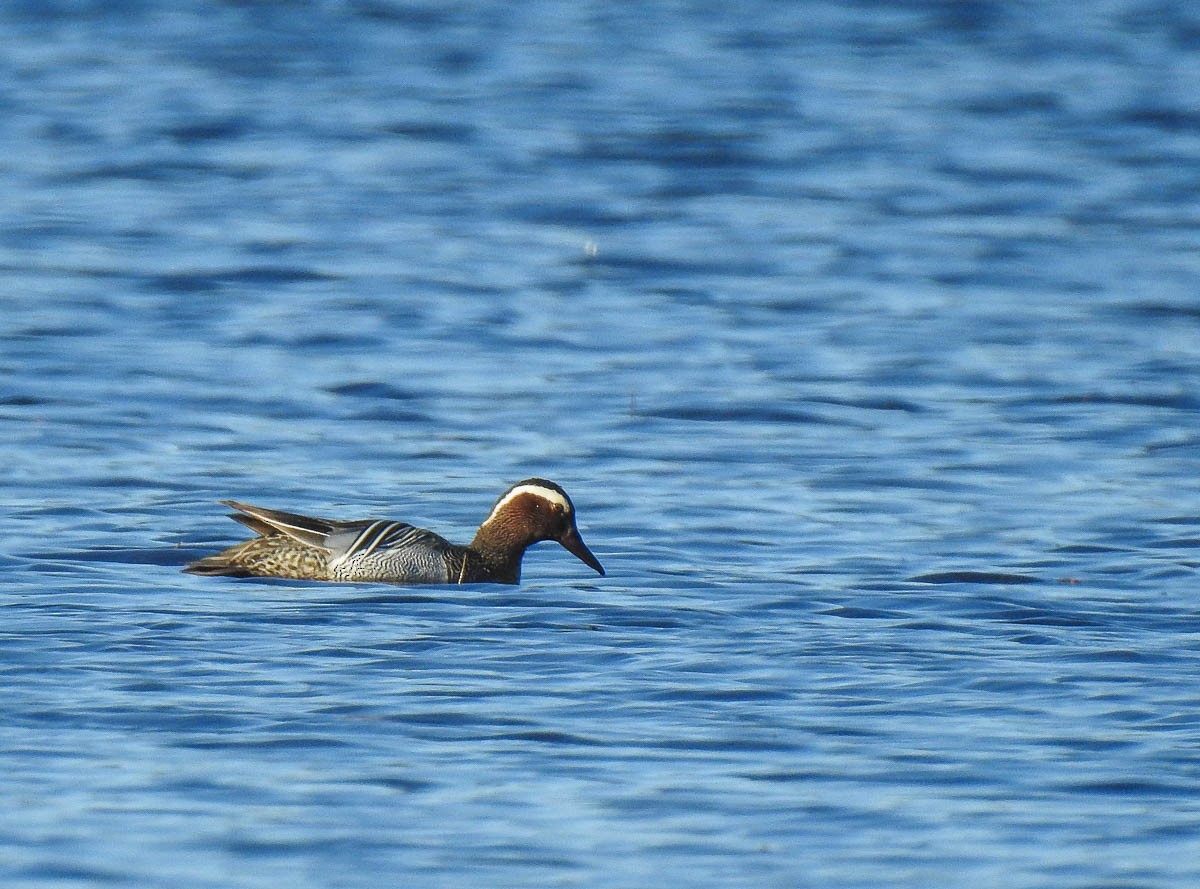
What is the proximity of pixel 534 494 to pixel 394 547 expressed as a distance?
82cm

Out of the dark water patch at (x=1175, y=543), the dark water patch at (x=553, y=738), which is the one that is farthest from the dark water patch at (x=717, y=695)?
the dark water patch at (x=1175, y=543)

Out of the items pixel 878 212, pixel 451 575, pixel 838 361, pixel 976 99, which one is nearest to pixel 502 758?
pixel 451 575

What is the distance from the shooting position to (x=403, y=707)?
912 cm

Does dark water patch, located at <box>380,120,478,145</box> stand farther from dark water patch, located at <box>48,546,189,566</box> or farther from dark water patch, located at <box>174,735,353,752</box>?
dark water patch, located at <box>174,735,353,752</box>

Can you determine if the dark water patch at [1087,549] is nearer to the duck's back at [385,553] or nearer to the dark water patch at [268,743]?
the duck's back at [385,553]

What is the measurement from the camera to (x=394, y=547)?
11.5 metres

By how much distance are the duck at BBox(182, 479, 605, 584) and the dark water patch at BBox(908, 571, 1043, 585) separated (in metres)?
1.50

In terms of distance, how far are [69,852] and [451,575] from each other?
4.44 metres

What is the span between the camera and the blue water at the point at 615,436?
805 centimetres

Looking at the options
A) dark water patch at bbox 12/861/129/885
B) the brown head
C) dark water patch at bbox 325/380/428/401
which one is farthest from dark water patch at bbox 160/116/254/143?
dark water patch at bbox 12/861/129/885

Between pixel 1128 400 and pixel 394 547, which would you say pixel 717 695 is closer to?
pixel 394 547

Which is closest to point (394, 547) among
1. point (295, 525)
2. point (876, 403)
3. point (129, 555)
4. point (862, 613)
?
point (295, 525)

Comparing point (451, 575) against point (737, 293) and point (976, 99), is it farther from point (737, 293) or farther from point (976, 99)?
point (976, 99)

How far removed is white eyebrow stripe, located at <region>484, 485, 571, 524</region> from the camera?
11898 mm
